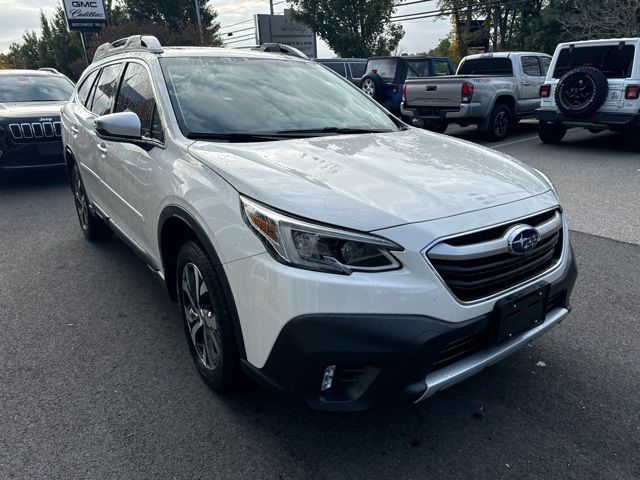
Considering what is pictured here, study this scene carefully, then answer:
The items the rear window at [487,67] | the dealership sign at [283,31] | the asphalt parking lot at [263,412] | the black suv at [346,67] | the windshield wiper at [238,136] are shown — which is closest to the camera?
the asphalt parking lot at [263,412]

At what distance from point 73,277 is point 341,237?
321cm

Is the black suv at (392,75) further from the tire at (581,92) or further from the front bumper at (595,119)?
the tire at (581,92)

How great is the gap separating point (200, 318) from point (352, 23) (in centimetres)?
2954

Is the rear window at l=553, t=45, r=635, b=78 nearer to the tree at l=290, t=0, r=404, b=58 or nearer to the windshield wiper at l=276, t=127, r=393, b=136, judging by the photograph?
the windshield wiper at l=276, t=127, r=393, b=136

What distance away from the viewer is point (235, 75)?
3.23m

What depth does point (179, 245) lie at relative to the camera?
278 centimetres

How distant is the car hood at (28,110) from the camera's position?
282 inches

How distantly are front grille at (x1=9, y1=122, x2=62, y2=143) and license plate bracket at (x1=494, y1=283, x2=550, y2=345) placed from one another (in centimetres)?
717

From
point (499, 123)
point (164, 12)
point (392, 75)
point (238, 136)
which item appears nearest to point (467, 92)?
point (499, 123)

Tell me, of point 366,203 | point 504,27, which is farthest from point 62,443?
point 504,27

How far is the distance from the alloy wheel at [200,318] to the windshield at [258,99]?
2.59ft

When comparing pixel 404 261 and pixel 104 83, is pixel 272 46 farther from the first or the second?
pixel 404 261

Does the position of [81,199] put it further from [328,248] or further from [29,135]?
[328,248]

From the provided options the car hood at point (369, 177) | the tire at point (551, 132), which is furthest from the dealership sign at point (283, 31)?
the car hood at point (369, 177)
